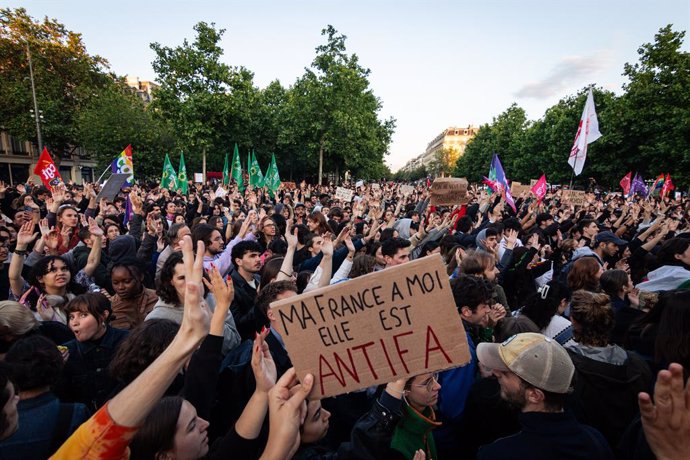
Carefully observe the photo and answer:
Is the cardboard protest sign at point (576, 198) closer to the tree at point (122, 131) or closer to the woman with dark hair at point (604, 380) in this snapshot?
the woman with dark hair at point (604, 380)

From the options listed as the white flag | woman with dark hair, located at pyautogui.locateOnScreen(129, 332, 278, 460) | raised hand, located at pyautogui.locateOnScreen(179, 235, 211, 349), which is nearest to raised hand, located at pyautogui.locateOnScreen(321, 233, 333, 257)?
woman with dark hair, located at pyautogui.locateOnScreen(129, 332, 278, 460)

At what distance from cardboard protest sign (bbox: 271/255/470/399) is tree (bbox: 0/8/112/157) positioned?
48.0 meters

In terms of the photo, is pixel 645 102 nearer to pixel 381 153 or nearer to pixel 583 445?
pixel 381 153

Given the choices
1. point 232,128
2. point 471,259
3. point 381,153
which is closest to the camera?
point 471,259

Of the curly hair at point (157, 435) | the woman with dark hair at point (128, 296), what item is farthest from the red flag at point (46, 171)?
the curly hair at point (157, 435)

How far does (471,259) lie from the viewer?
463 centimetres

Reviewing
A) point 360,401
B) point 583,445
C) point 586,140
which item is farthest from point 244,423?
Answer: point 586,140

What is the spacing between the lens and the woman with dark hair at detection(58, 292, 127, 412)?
283 cm

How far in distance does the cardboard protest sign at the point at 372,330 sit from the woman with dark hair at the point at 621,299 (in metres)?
3.09

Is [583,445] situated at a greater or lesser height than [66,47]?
lesser

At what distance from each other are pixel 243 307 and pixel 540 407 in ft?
10.5

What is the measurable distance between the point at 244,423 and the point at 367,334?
689 millimetres

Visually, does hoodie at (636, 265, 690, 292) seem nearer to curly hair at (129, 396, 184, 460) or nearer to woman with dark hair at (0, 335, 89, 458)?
curly hair at (129, 396, 184, 460)

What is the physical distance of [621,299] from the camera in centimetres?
439
